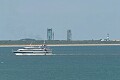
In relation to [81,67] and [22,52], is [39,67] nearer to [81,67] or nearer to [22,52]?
[81,67]

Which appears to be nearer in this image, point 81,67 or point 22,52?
point 81,67

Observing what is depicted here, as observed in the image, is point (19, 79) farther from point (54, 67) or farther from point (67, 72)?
point (54, 67)

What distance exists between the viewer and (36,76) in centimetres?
10119

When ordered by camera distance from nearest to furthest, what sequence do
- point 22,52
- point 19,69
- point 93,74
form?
1. point 93,74
2. point 19,69
3. point 22,52

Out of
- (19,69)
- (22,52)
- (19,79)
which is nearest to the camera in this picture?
(19,79)

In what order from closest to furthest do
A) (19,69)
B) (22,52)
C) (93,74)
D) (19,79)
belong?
(19,79) < (93,74) < (19,69) < (22,52)

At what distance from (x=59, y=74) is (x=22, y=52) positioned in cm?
7354

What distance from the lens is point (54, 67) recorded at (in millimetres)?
122500

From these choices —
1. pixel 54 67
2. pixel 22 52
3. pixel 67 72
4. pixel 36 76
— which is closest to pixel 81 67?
pixel 54 67

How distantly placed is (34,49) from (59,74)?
77898 millimetres

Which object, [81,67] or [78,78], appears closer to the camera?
[78,78]

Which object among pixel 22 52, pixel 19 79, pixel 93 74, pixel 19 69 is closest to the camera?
pixel 19 79

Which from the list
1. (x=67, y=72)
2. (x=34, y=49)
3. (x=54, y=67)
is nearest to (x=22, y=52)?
(x=34, y=49)

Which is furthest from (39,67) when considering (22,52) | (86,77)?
(22,52)
